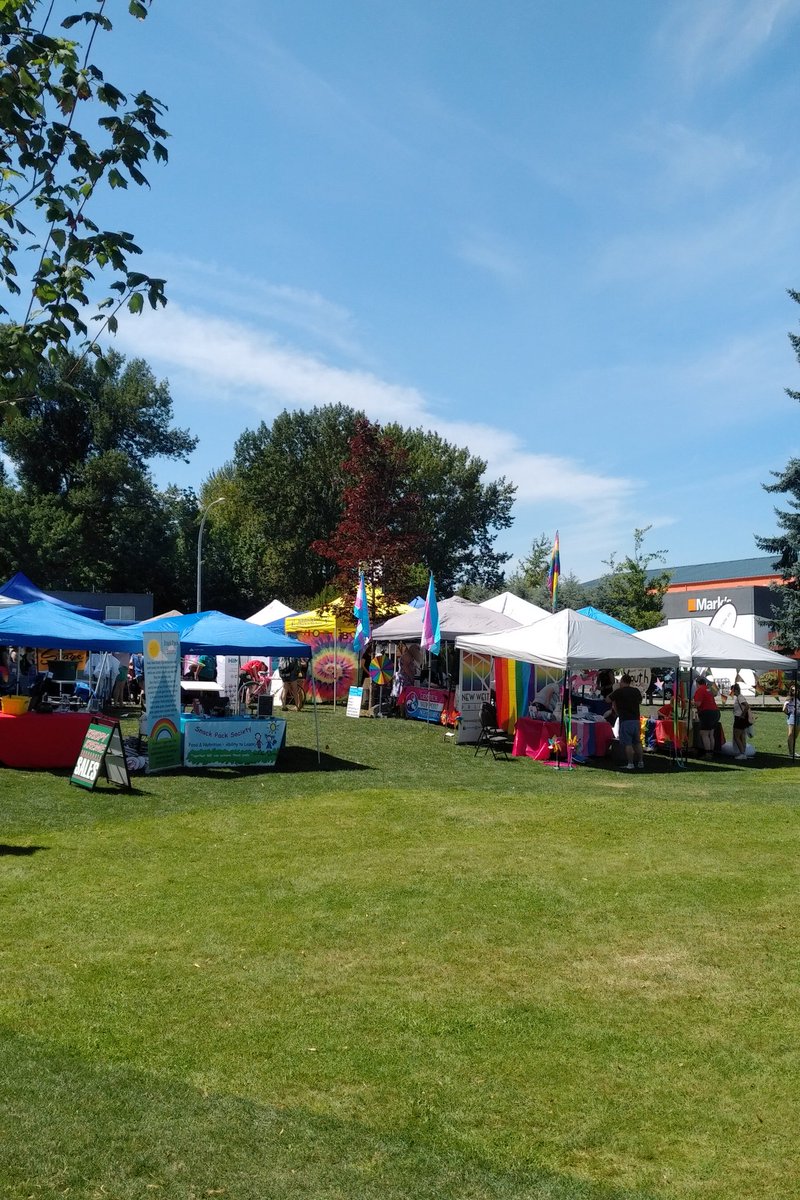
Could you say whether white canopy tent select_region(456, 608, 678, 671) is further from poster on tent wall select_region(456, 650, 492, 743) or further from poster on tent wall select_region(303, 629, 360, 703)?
poster on tent wall select_region(303, 629, 360, 703)

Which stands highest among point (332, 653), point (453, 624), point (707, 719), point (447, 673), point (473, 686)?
point (453, 624)

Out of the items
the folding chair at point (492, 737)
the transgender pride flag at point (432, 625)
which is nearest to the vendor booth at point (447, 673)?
the transgender pride flag at point (432, 625)

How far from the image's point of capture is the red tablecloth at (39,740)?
50.4 feet

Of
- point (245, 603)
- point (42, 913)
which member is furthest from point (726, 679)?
point (42, 913)

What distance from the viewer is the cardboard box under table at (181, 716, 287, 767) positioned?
1603 cm

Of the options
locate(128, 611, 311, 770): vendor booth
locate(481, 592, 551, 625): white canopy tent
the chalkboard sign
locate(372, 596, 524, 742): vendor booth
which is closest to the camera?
the chalkboard sign

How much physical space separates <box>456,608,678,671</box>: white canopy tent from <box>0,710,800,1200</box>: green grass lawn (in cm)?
573

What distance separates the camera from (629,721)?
1823cm

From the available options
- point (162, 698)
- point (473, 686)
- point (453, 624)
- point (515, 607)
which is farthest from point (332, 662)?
point (162, 698)

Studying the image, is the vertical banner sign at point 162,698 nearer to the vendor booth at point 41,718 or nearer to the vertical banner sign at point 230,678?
the vendor booth at point 41,718

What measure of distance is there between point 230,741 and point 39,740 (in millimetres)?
2893

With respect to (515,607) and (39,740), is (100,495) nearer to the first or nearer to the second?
(515,607)

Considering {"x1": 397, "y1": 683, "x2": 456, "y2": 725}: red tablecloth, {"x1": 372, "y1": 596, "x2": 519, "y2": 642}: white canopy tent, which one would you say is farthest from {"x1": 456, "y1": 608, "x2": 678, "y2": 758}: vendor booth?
{"x1": 397, "y1": 683, "x2": 456, "y2": 725}: red tablecloth

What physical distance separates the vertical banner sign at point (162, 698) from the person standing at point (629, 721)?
771 cm
